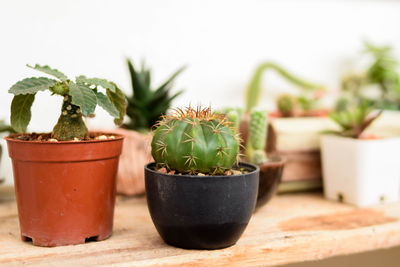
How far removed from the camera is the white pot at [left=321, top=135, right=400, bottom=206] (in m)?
1.16

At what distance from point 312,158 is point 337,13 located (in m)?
0.75

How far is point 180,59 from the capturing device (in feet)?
5.03

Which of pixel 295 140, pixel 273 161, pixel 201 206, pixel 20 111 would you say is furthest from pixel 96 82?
pixel 295 140

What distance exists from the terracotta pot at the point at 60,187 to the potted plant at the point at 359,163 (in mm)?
646

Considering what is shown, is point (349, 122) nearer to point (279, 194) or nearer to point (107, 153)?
point (279, 194)

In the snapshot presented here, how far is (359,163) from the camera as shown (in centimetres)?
116

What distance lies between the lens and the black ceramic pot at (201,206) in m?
0.77

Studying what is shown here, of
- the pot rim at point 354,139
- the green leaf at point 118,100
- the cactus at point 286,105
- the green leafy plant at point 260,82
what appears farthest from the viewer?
the green leafy plant at point 260,82

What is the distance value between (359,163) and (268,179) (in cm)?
27

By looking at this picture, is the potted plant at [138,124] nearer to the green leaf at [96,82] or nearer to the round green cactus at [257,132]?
the round green cactus at [257,132]

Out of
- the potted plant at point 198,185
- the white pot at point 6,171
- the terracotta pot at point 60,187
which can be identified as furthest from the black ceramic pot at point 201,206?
the white pot at point 6,171

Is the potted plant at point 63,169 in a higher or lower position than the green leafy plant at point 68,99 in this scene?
lower

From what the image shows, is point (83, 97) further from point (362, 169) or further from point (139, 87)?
point (362, 169)

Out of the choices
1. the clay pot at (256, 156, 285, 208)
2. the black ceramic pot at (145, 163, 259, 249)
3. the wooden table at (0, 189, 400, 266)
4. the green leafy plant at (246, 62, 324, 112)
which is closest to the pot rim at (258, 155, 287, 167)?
the clay pot at (256, 156, 285, 208)
